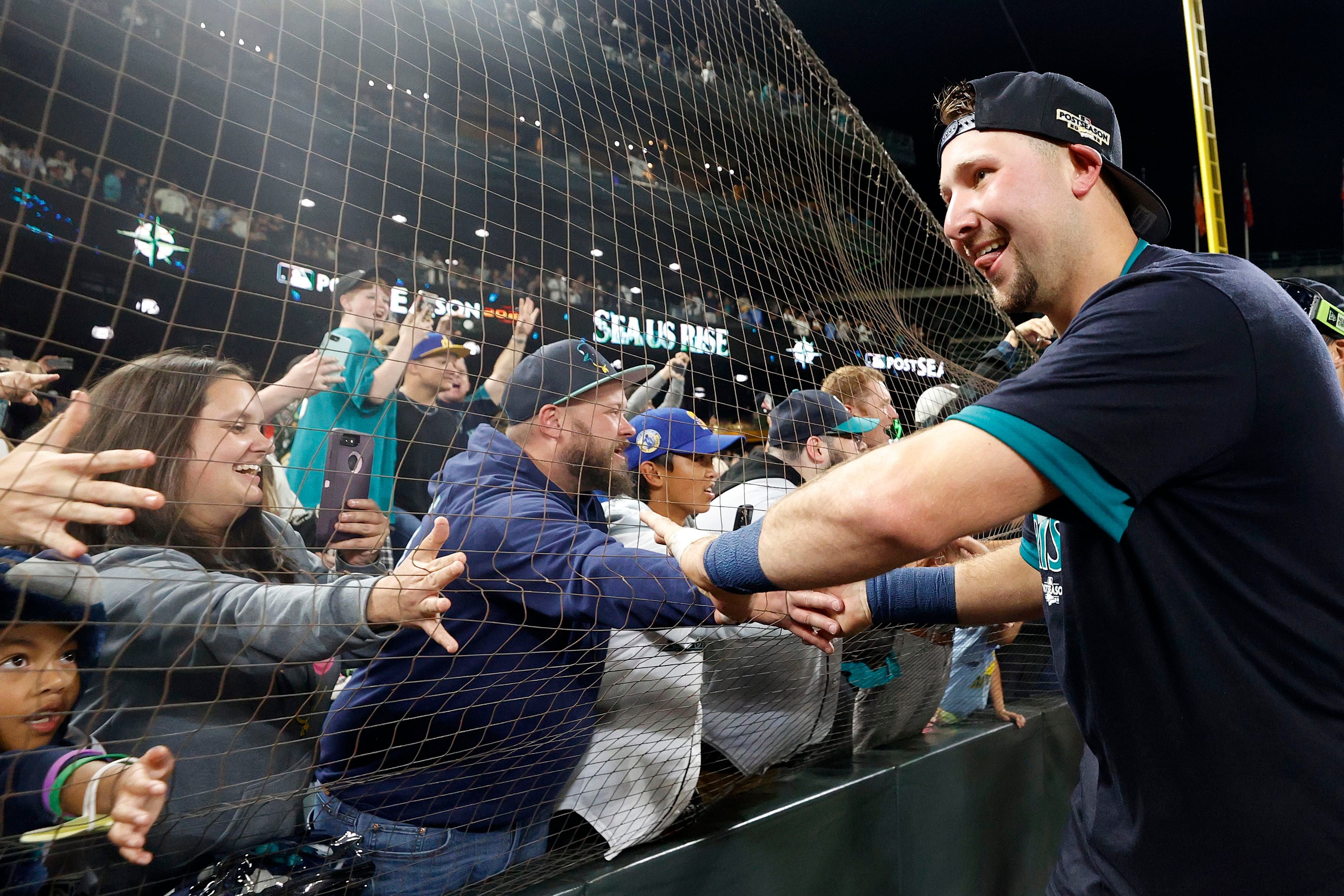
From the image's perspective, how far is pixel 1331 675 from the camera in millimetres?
930

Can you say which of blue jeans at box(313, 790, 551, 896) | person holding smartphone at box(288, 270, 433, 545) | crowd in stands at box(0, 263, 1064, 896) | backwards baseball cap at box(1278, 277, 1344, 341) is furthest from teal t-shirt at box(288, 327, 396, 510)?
backwards baseball cap at box(1278, 277, 1344, 341)

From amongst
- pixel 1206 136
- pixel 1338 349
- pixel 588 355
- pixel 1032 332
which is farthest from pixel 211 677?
pixel 1206 136

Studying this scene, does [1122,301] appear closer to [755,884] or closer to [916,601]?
[916,601]

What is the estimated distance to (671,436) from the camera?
234 cm

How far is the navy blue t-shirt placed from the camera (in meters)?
0.81

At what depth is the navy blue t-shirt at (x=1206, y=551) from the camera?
2.67ft

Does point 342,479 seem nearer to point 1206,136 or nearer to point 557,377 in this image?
point 557,377

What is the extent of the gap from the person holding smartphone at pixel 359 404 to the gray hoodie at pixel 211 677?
92cm

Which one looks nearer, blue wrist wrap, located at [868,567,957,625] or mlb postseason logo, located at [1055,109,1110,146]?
mlb postseason logo, located at [1055,109,1110,146]

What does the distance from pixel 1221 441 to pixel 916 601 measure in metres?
0.73

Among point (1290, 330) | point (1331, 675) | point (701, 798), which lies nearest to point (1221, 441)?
point (1290, 330)

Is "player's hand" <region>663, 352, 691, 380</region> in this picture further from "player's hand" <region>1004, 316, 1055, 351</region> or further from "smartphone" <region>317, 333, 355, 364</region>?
"player's hand" <region>1004, 316, 1055, 351</region>

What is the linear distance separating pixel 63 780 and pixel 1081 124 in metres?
1.63

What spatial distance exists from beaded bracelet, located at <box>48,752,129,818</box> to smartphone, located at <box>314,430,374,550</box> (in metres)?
0.89
